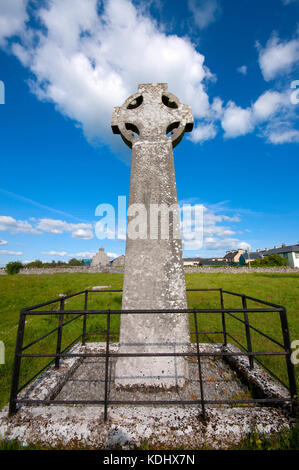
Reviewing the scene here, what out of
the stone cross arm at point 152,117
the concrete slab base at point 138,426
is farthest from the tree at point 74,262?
the concrete slab base at point 138,426

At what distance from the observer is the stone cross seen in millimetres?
3045

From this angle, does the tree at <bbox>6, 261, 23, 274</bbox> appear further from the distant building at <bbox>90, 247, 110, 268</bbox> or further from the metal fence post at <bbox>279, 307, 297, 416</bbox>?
the metal fence post at <bbox>279, 307, 297, 416</bbox>

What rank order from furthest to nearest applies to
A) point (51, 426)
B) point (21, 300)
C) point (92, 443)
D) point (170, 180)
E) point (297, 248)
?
1. point (297, 248)
2. point (21, 300)
3. point (170, 180)
4. point (51, 426)
5. point (92, 443)

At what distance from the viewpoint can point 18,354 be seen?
218 cm

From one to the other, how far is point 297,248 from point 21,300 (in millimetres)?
65301

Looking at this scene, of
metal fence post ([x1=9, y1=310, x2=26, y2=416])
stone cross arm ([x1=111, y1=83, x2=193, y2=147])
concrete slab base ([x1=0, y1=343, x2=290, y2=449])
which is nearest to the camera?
concrete slab base ([x1=0, y1=343, x2=290, y2=449])

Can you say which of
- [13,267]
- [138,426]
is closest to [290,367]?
[138,426]

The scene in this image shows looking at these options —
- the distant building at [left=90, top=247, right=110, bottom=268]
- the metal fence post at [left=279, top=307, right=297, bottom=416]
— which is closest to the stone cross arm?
the metal fence post at [left=279, top=307, right=297, bottom=416]

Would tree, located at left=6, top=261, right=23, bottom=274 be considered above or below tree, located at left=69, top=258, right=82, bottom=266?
below

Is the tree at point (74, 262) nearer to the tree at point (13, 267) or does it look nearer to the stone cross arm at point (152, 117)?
the tree at point (13, 267)

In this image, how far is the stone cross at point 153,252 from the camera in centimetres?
304

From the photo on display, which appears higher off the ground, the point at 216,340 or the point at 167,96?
the point at 167,96

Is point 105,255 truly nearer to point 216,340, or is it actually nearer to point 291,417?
point 216,340

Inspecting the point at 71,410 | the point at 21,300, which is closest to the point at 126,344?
the point at 71,410
